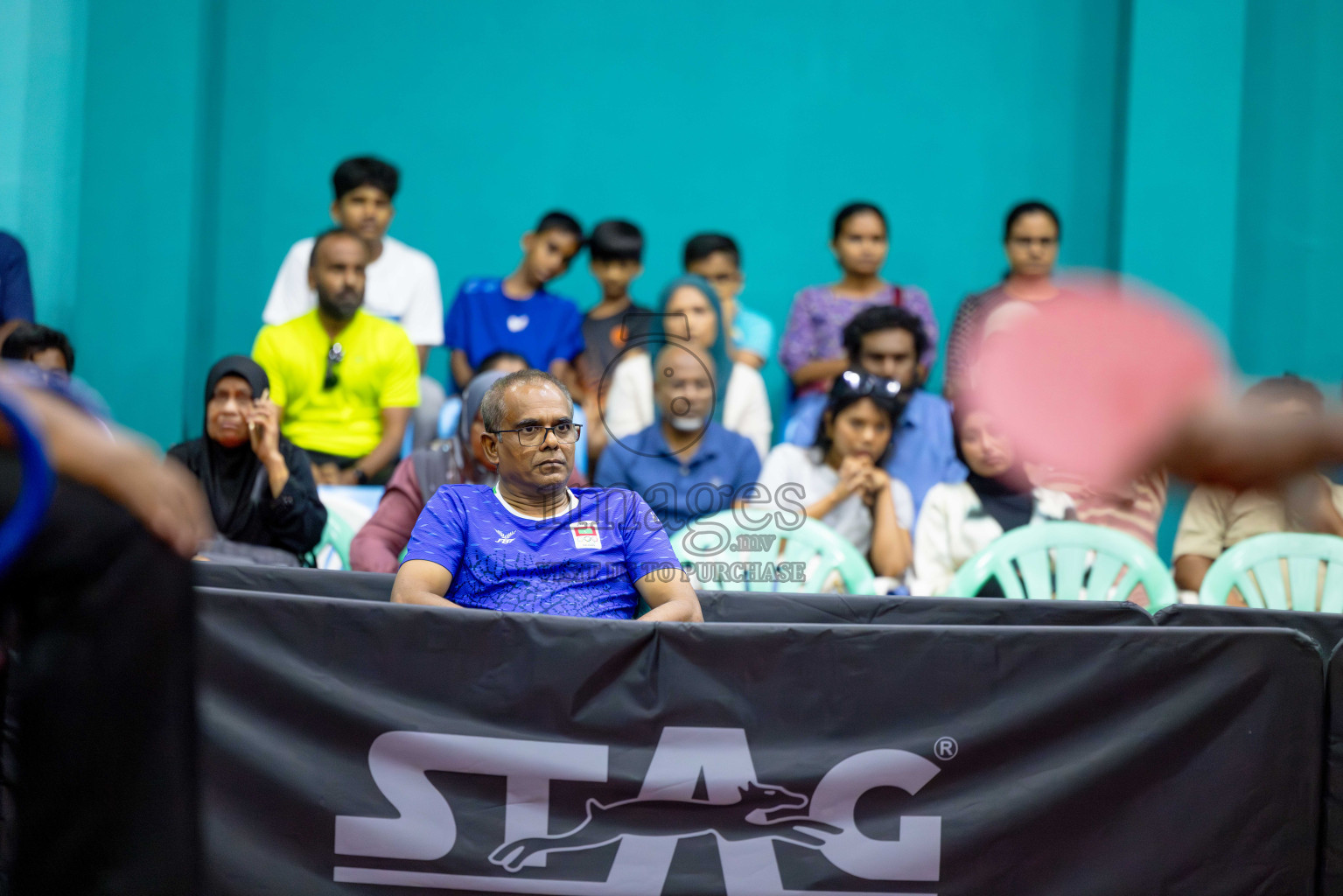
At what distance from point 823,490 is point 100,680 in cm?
354

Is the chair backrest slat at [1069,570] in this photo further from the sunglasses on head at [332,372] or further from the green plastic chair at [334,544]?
the sunglasses on head at [332,372]

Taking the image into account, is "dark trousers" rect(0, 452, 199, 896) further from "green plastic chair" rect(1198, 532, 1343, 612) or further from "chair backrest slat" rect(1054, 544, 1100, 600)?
"green plastic chair" rect(1198, 532, 1343, 612)

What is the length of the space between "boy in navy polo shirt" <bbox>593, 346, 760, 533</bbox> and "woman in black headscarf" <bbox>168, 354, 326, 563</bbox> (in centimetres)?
113

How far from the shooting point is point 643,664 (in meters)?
3.02

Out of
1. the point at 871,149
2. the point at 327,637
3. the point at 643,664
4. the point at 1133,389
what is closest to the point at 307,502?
the point at 327,637

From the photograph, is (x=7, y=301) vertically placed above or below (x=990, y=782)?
above

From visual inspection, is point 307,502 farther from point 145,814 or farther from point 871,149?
point 871,149

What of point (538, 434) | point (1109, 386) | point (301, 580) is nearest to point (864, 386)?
A: point (538, 434)

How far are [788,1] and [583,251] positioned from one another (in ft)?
6.18

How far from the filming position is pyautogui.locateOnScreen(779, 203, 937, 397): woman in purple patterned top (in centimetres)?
636

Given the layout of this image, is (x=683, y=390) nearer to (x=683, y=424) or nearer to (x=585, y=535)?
(x=683, y=424)

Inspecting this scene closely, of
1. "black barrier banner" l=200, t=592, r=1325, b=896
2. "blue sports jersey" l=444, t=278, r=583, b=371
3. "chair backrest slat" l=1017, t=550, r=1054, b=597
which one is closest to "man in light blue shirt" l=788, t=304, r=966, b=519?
"chair backrest slat" l=1017, t=550, r=1054, b=597

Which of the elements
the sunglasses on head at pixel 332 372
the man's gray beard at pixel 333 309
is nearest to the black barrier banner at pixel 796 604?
the sunglasses on head at pixel 332 372

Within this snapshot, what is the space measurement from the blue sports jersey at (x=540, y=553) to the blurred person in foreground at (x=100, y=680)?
58.2 inches
